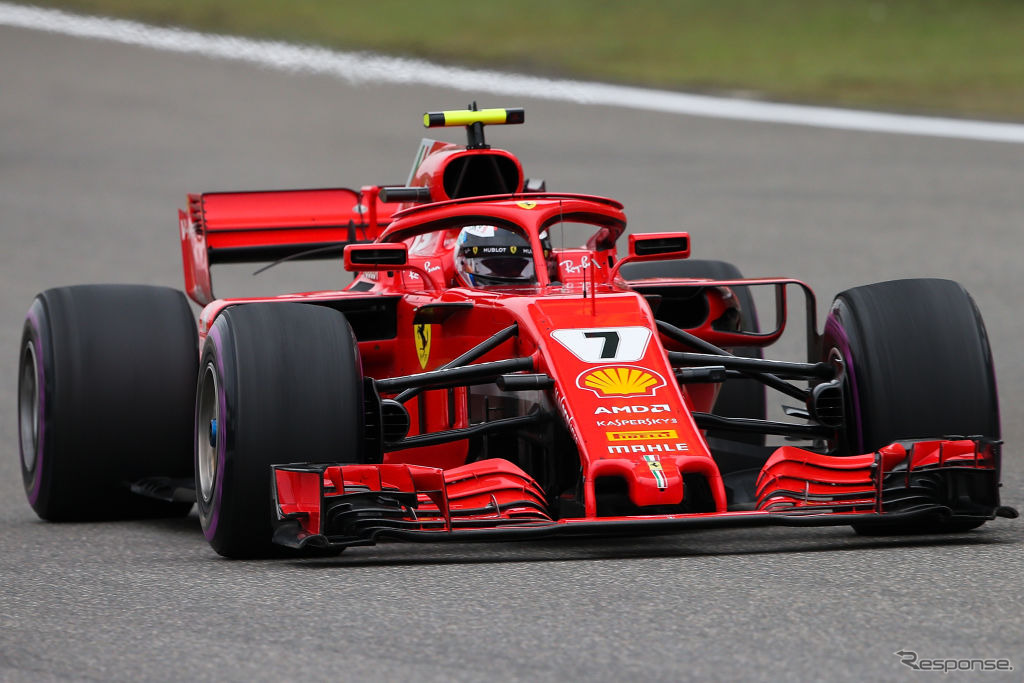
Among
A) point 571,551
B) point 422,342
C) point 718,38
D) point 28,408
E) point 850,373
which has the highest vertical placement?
point 718,38

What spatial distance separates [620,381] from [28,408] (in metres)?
3.58

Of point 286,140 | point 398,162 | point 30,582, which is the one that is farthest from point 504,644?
point 286,140

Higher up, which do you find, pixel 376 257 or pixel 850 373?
pixel 376 257

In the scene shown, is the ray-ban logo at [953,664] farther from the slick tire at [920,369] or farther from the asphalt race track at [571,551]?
the slick tire at [920,369]

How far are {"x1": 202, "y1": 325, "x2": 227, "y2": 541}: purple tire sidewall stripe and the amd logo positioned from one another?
1363 millimetres

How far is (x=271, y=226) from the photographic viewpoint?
9898 millimetres

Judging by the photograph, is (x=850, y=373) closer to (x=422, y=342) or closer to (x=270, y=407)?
(x=422, y=342)

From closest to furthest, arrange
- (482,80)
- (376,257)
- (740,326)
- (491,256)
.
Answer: (376,257), (491,256), (740,326), (482,80)

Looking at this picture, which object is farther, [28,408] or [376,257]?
[28,408]

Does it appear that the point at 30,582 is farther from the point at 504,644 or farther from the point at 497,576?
the point at 504,644

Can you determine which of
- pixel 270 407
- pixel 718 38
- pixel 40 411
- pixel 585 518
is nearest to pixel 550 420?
pixel 585 518

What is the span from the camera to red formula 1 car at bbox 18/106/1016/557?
6.30 m

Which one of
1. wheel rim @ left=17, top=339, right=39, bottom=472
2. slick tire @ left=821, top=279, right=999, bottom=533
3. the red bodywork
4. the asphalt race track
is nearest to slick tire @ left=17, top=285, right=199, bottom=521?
the asphalt race track

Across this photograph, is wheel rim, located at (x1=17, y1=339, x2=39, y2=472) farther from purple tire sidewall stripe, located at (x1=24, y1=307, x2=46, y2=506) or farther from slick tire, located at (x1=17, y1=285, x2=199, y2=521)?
slick tire, located at (x1=17, y1=285, x2=199, y2=521)
